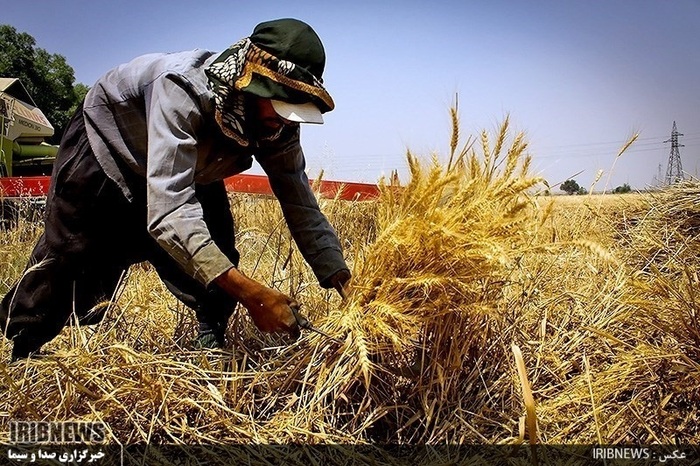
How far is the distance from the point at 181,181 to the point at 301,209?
61 cm

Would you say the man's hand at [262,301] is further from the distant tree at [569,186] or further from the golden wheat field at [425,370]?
the distant tree at [569,186]

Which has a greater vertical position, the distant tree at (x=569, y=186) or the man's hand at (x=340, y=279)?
the distant tree at (x=569, y=186)

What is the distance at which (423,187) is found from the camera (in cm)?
166

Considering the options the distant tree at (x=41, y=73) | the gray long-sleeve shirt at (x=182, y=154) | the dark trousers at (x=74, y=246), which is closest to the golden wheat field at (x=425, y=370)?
the dark trousers at (x=74, y=246)

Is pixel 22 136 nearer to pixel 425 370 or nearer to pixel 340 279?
pixel 340 279

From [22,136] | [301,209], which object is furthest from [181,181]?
[22,136]

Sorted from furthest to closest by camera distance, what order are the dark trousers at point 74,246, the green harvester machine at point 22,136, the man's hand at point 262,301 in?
the green harvester machine at point 22,136 → the dark trousers at point 74,246 → the man's hand at point 262,301

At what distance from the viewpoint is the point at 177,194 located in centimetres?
168

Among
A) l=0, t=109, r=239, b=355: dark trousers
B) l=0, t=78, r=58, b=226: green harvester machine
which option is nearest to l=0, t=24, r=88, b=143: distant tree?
l=0, t=78, r=58, b=226: green harvester machine

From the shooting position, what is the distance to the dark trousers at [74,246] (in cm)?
202

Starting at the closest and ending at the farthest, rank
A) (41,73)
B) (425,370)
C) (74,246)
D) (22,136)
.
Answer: (425,370), (74,246), (22,136), (41,73)

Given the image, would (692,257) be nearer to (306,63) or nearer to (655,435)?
(655,435)

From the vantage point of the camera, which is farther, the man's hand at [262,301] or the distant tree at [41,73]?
the distant tree at [41,73]

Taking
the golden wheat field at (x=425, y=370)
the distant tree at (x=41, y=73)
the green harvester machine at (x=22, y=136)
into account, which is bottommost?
the golden wheat field at (x=425, y=370)
